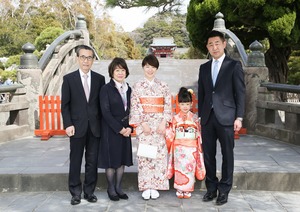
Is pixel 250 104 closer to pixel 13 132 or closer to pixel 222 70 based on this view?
pixel 222 70

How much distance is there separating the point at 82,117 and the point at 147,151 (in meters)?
0.85

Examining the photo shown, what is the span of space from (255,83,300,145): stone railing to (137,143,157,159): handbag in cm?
306

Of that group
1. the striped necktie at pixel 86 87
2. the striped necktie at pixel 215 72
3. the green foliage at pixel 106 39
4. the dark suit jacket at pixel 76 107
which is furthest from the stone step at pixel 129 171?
the green foliage at pixel 106 39

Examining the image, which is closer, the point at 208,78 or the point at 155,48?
the point at 208,78

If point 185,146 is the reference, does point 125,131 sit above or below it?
above

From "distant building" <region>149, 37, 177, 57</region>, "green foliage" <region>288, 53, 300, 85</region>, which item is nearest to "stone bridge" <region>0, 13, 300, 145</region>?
"green foliage" <region>288, 53, 300, 85</region>

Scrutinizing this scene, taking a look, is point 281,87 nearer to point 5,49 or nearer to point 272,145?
point 272,145

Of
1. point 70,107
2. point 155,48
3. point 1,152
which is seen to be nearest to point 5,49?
point 155,48

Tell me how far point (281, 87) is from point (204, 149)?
9.26 feet

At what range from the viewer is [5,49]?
107 feet

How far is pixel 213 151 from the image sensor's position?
404 centimetres

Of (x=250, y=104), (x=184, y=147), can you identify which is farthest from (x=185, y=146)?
(x=250, y=104)

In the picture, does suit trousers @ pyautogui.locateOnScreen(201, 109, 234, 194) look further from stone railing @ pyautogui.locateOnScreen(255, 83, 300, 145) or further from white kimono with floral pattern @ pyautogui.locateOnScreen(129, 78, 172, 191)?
stone railing @ pyautogui.locateOnScreen(255, 83, 300, 145)

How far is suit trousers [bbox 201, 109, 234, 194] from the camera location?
386cm
